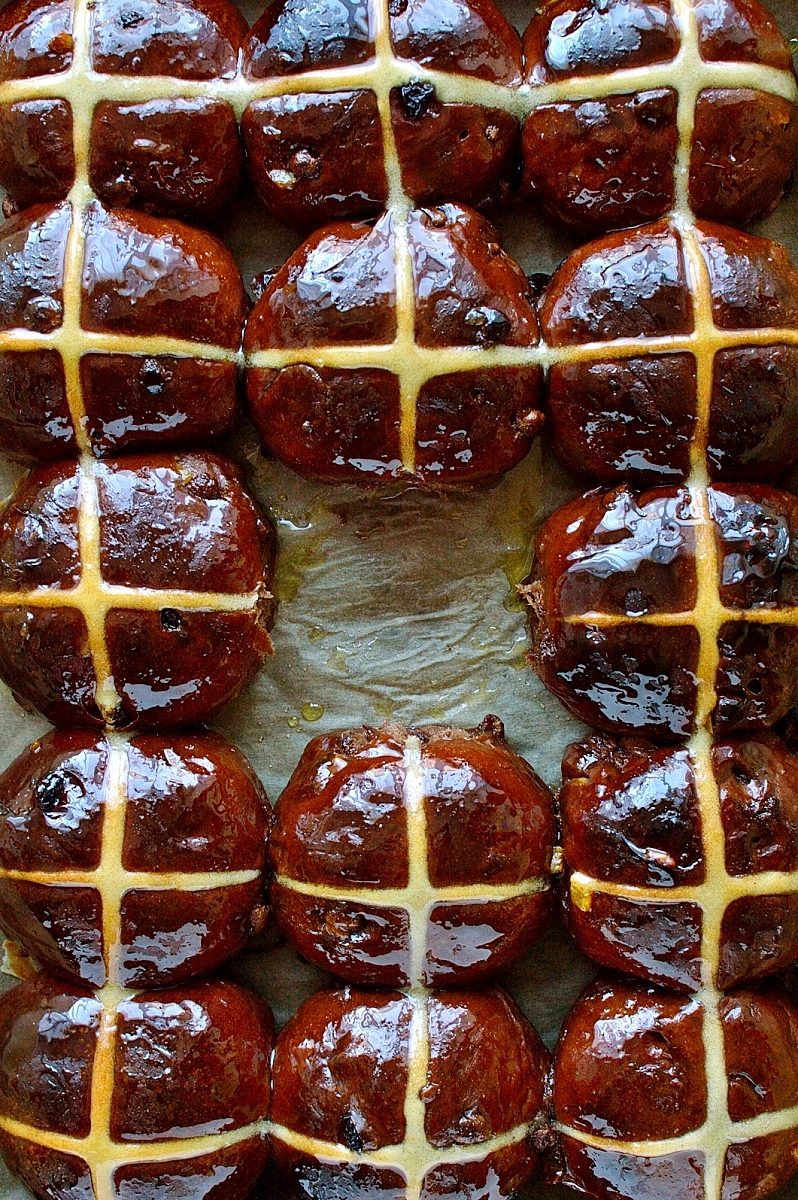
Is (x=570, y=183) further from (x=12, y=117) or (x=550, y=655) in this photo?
(x=12, y=117)

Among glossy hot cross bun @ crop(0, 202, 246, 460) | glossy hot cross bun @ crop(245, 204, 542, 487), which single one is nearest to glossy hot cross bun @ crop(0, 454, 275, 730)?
glossy hot cross bun @ crop(0, 202, 246, 460)

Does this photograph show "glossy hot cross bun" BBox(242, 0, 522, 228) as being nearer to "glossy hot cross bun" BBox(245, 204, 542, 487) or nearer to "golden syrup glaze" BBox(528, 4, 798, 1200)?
"glossy hot cross bun" BBox(245, 204, 542, 487)

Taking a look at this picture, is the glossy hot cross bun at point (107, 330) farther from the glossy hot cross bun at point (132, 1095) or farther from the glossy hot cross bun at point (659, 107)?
the glossy hot cross bun at point (132, 1095)

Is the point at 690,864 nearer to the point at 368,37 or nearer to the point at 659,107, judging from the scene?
the point at 659,107

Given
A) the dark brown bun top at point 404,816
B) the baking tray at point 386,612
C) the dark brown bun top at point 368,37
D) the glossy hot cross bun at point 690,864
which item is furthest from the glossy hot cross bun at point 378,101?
the glossy hot cross bun at point 690,864

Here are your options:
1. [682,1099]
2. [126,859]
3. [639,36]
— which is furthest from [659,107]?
[682,1099]
